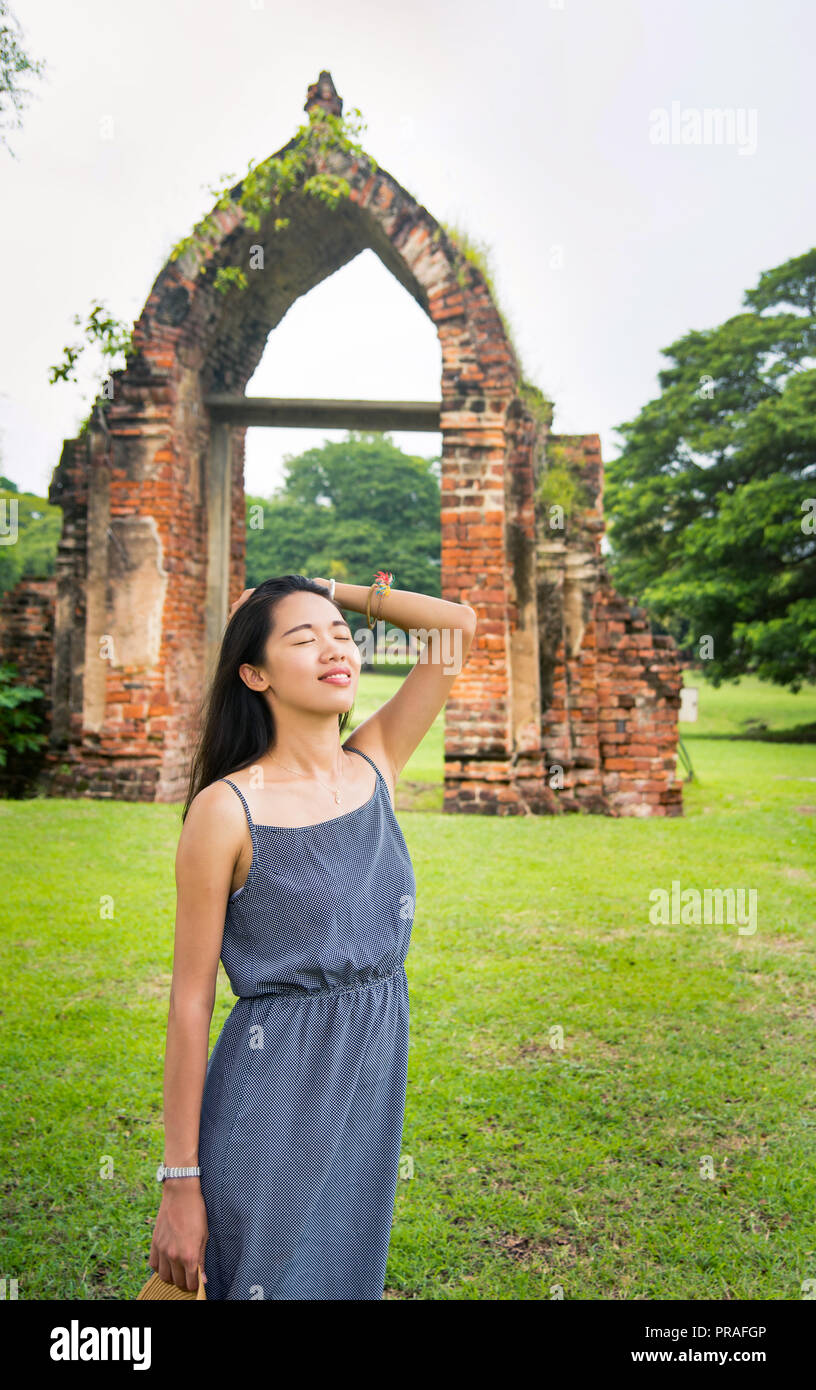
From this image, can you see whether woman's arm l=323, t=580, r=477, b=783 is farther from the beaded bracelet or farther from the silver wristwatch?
the silver wristwatch

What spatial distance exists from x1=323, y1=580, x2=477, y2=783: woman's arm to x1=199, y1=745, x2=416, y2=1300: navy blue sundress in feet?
1.24

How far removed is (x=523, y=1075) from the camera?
386 cm

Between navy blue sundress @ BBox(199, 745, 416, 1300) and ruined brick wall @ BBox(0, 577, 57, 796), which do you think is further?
ruined brick wall @ BBox(0, 577, 57, 796)

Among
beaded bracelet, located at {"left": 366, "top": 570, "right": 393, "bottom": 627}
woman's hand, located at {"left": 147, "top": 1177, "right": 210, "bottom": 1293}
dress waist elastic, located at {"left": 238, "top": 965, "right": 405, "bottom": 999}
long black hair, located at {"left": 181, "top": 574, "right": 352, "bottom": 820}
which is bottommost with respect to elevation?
woman's hand, located at {"left": 147, "top": 1177, "right": 210, "bottom": 1293}

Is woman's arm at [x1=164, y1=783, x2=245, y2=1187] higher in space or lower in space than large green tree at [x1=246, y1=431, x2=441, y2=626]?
lower

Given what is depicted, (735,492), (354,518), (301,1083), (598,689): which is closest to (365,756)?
(301,1083)

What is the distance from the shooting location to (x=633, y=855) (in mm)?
7492

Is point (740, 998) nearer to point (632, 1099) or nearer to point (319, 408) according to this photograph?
point (632, 1099)

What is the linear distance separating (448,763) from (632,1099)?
5.35 meters

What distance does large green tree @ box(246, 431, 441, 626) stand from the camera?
3466 centimetres

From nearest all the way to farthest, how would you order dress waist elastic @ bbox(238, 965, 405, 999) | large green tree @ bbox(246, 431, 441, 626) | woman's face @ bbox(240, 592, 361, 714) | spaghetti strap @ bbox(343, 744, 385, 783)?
dress waist elastic @ bbox(238, 965, 405, 999), woman's face @ bbox(240, 592, 361, 714), spaghetti strap @ bbox(343, 744, 385, 783), large green tree @ bbox(246, 431, 441, 626)

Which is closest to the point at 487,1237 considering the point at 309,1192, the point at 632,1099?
the point at 632,1099

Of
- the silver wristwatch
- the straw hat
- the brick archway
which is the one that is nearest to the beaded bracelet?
the silver wristwatch

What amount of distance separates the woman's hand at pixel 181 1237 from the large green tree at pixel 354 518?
31435 millimetres
